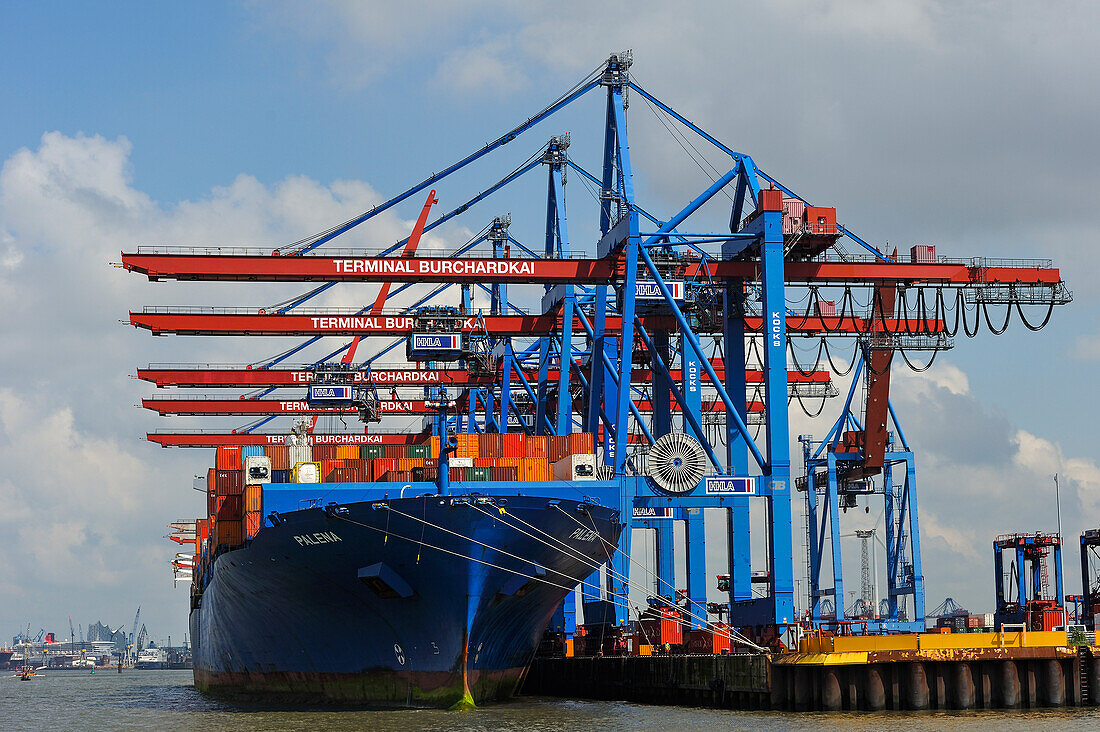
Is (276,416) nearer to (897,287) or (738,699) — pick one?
(897,287)

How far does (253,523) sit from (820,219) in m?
18.8

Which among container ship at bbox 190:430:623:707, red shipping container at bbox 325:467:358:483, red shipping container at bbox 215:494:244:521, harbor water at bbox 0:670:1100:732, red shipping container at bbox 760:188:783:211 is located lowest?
harbor water at bbox 0:670:1100:732

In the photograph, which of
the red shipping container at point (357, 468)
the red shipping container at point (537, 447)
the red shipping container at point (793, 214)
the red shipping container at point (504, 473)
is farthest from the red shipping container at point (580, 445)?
the red shipping container at point (793, 214)

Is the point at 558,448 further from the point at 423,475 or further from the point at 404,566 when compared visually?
the point at 404,566

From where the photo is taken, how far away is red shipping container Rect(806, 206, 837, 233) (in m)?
38.8

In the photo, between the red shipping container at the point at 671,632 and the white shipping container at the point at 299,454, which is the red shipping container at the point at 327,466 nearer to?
the white shipping container at the point at 299,454

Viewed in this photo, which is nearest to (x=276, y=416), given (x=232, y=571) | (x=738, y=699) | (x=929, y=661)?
(x=232, y=571)

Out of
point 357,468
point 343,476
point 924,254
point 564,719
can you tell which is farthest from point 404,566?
point 924,254

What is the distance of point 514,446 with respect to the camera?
38.1m

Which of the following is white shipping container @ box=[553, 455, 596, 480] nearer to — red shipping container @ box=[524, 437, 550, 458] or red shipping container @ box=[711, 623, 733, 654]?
red shipping container @ box=[524, 437, 550, 458]

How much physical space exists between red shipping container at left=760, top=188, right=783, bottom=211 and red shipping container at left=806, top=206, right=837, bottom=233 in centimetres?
116

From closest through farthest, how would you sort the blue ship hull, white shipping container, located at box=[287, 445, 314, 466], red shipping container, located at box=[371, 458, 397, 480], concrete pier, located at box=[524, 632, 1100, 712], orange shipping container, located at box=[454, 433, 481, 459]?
concrete pier, located at box=[524, 632, 1100, 712]
the blue ship hull
red shipping container, located at box=[371, 458, 397, 480]
white shipping container, located at box=[287, 445, 314, 466]
orange shipping container, located at box=[454, 433, 481, 459]

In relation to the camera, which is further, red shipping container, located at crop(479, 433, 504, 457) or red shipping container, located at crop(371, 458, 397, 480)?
red shipping container, located at crop(479, 433, 504, 457)

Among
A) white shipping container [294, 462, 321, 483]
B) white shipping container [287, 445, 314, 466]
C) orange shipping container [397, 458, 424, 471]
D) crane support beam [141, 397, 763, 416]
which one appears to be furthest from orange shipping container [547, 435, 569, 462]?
crane support beam [141, 397, 763, 416]
